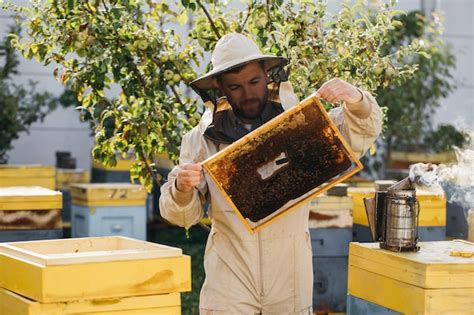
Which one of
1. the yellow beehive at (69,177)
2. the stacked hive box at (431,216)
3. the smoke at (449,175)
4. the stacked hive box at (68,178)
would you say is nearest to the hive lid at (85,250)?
the smoke at (449,175)

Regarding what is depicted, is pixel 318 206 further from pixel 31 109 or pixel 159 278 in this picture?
pixel 31 109

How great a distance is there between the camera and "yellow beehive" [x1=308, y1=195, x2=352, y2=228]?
6.07m

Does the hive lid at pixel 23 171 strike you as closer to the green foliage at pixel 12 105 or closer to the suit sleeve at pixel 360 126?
the green foliage at pixel 12 105

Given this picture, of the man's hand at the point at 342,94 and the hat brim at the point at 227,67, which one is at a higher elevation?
the hat brim at the point at 227,67

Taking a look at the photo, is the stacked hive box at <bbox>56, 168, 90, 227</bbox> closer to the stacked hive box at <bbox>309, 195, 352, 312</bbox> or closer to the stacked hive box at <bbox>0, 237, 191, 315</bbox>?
the stacked hive box at <bbox>309, 195, 352, 312</bbox>

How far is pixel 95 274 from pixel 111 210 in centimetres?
489

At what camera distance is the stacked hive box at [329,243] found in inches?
239

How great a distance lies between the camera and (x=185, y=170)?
322 cm

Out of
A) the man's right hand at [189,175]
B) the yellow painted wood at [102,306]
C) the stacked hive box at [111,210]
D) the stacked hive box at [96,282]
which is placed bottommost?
the stacked hive box at [111,210]

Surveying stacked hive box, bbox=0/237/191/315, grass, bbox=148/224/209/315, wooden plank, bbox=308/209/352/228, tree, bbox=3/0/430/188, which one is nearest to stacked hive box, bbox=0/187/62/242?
tree, bbox=3/0/430/188

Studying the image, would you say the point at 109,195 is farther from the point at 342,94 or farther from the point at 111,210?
the point at 342,94

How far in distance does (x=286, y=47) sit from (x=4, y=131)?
6.83 m

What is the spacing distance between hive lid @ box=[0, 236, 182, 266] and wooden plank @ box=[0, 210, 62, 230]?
2.16 m

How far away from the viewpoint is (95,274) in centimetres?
312
